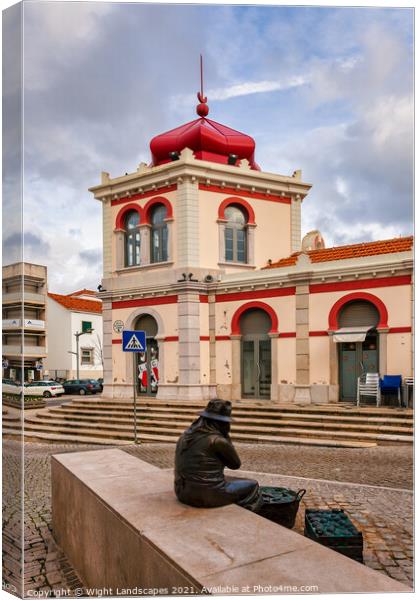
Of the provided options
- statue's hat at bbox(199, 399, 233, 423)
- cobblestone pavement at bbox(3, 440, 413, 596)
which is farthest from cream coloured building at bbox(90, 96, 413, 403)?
statue's hat at bbox(199, 399, 233, 423)

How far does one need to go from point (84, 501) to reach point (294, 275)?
10.6 meters

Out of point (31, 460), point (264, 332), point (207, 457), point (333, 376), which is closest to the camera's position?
point (207, 457)

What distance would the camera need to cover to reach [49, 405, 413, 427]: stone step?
1133 cm

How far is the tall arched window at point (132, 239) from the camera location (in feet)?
58.7

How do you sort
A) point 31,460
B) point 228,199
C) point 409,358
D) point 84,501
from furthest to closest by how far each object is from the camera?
1. point 228,199
2. point 409,358
3. point 31,460
4. point 84,501

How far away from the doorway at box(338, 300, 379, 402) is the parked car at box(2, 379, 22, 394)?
10.3 metres

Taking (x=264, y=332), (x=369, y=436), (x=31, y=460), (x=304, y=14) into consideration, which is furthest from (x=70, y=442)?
(x=304, y=14)

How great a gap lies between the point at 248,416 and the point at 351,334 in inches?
138

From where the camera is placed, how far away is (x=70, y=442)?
13.0 metres

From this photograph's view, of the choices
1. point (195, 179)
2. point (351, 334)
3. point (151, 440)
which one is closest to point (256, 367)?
point (351, 334)

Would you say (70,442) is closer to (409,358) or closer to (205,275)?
(205,275)

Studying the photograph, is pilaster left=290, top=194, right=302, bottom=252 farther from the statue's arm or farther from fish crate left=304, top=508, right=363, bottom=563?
the statue's arm

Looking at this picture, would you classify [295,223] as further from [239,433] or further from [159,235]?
[239,433]

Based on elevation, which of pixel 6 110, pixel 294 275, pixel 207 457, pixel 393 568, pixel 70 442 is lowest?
pixel 70 442
